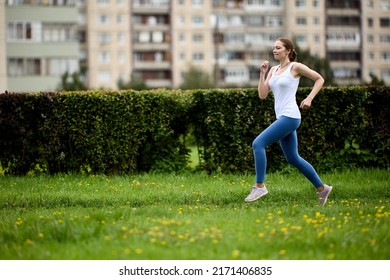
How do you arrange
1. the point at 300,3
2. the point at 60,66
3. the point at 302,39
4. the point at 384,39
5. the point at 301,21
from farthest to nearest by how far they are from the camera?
the point at 384,39 < the point at 302,39 < the point at 301,21 < the point at 300,3 < the point at 60,66

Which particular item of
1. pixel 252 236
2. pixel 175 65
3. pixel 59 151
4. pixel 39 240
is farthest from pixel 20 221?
pixel 175 65

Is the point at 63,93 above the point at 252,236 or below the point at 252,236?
above

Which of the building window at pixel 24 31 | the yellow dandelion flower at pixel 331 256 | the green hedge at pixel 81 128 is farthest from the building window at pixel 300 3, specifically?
the yellow dandelion flower at pixel 331 256

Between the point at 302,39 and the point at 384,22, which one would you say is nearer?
the point at 302,39

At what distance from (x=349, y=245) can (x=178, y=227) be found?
72.2 inches

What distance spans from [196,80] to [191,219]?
65.1 m

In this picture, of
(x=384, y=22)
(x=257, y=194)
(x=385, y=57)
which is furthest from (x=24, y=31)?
(x=384, y=22)

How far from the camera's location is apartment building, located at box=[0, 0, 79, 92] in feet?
168

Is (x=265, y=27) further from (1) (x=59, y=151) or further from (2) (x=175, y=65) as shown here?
(1) (x=59, y=151)

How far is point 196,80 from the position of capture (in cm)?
7275

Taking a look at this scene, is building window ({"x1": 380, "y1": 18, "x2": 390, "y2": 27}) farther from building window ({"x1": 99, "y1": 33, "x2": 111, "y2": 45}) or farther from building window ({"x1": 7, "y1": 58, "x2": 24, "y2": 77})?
building window ({"x1": 7, "y1": 58, "x2": 24, "y2": 77})

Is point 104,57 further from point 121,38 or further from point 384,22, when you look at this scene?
point 384,22

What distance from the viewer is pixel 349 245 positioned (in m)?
6.54

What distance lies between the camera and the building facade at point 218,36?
302 feet
